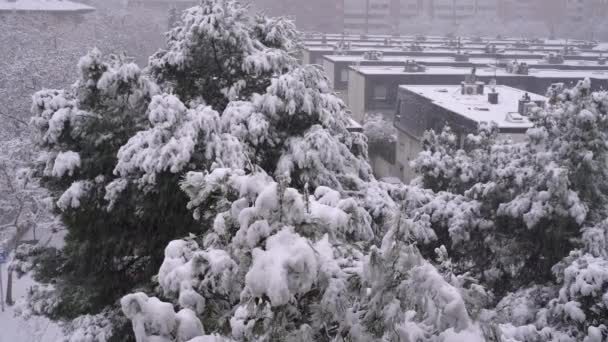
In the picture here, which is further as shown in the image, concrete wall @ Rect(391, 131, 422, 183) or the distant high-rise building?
the distant high-rise building

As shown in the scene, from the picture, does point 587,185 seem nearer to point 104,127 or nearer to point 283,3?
point 104,127

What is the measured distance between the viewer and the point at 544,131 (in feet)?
33.5

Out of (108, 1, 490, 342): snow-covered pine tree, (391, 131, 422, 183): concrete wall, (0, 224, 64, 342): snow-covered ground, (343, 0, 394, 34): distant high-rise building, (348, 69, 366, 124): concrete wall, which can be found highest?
(343, 0, 394, 34): distant high-rise building

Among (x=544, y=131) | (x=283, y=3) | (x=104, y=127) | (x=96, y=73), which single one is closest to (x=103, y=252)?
(x=104, y=127)

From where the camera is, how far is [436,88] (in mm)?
26250

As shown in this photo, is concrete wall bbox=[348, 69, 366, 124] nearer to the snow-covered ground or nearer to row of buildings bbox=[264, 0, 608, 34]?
the snow-covered ground

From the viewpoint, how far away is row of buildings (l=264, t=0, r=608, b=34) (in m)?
85.2

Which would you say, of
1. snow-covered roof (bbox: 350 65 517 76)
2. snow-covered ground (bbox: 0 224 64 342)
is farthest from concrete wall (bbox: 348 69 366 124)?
snow-covered ground (bbox: 0 224 64 342)

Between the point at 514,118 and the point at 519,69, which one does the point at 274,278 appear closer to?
the point at 514,118

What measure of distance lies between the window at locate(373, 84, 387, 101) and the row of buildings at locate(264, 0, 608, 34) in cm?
5628

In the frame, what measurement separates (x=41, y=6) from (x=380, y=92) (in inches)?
1238

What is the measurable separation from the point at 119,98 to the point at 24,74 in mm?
18480

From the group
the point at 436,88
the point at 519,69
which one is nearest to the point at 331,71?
the point at 519,69

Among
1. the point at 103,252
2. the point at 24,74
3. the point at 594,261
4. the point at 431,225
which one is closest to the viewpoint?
the point at 594,261
